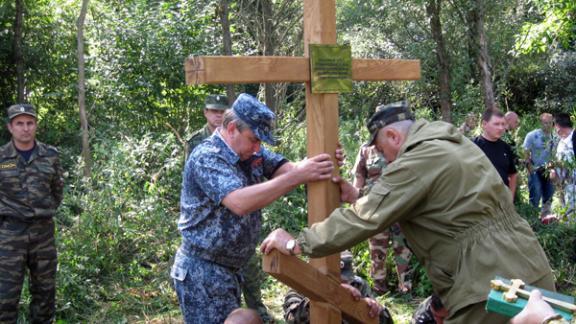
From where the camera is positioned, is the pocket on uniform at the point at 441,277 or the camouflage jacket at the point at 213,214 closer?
the pocket on uniform at the point at 441,277

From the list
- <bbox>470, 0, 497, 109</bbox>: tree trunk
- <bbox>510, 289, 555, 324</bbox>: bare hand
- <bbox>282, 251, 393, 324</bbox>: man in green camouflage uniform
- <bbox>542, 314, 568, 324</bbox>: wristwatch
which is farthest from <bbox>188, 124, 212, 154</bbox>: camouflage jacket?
<bbox>470, 0, 497, 109</bbox>: tree trunk

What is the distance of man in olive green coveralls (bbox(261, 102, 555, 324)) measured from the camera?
9.32 feet

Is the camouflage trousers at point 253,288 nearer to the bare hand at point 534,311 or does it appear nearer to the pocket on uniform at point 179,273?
the pocket on uniform at point 179,273

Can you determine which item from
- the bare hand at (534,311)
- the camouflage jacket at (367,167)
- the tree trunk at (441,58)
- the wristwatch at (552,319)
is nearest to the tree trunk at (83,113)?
the camouflage jacket at (367,167)

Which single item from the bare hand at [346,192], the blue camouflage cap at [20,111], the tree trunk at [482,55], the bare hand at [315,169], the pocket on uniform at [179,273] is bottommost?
the pocket on uniform at [179,273]

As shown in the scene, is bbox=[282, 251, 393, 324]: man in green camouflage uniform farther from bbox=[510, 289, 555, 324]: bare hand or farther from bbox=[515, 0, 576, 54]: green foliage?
bbox=[515, 0, 576, 54]: green foliage

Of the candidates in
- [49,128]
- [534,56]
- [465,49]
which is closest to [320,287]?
[49,128]

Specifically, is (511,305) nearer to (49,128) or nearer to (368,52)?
(49,128)

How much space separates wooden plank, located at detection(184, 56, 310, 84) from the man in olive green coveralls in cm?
68

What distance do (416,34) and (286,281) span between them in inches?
620

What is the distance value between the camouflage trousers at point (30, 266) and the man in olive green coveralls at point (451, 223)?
3.50 metres

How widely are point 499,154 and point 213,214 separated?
418 centimetres

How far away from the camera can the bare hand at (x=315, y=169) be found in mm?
3153

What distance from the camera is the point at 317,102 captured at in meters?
3.33
